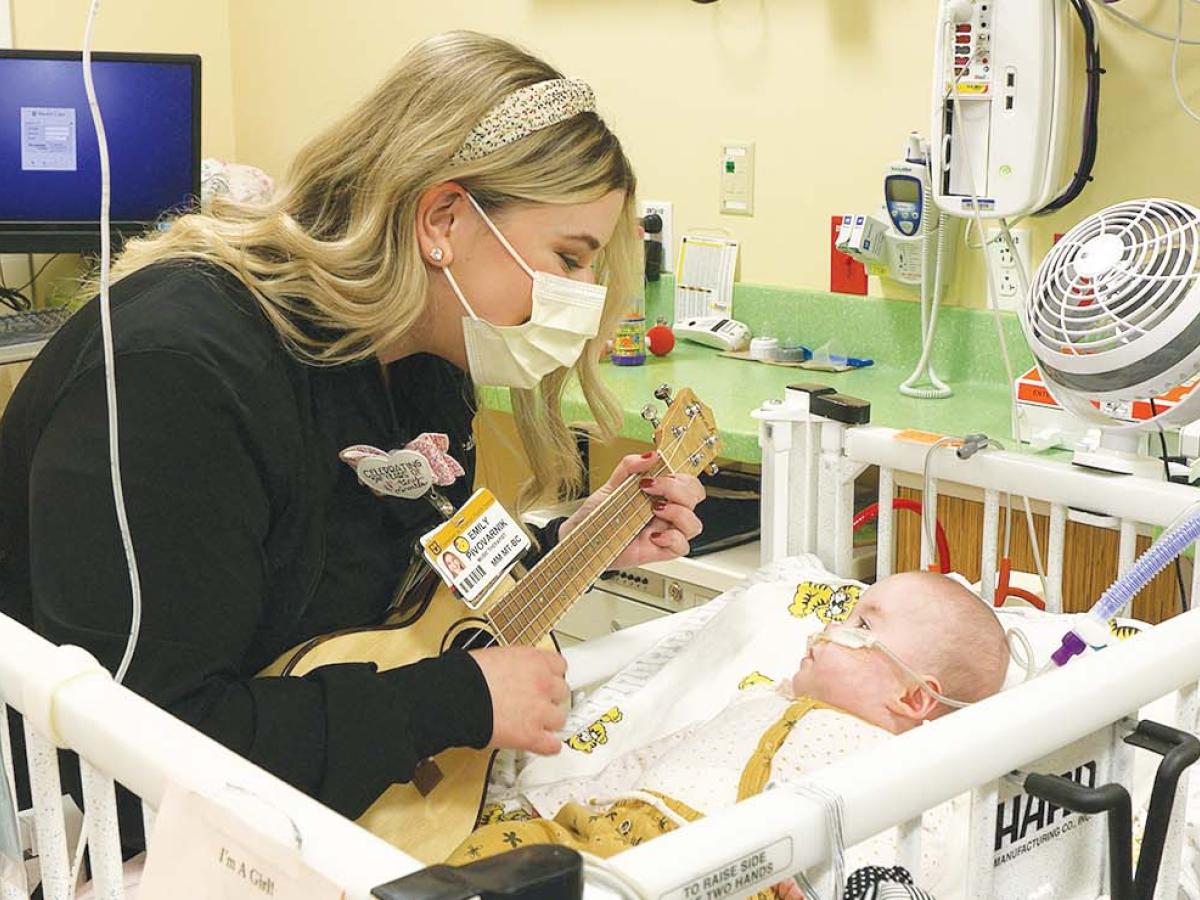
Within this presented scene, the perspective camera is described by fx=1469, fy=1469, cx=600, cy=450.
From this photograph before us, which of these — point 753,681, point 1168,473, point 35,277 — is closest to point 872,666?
point 753,681

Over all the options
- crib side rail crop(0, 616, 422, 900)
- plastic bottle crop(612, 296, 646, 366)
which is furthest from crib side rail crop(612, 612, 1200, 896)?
plastic bottle crop(612, 296, 646, 366)

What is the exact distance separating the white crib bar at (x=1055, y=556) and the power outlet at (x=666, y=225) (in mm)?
1468

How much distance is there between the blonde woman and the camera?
1162 mm

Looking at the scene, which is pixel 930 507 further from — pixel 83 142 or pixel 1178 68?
pixel 83 142

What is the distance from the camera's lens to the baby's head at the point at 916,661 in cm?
148

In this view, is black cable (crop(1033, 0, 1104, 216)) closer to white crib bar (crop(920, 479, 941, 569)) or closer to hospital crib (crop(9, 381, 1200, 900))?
white crib bar (crop(920, 479, 941, 569))

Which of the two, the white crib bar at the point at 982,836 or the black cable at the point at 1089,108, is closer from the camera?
the white crib bar at the point at 982,836

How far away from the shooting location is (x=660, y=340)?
9.03 feet

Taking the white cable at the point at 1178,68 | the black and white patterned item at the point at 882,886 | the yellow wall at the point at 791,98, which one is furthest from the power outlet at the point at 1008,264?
the black and white patterned item at the point at 882,886

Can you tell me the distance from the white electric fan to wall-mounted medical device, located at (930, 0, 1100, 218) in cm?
84

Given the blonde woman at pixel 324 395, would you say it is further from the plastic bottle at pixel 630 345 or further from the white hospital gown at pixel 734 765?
the plastic bottle at pixel 630 345

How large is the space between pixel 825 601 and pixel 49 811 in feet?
3.05

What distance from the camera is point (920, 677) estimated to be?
1.48 m

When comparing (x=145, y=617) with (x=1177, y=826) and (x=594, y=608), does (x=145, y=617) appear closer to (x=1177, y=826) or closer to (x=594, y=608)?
(x=1177, y=826)
